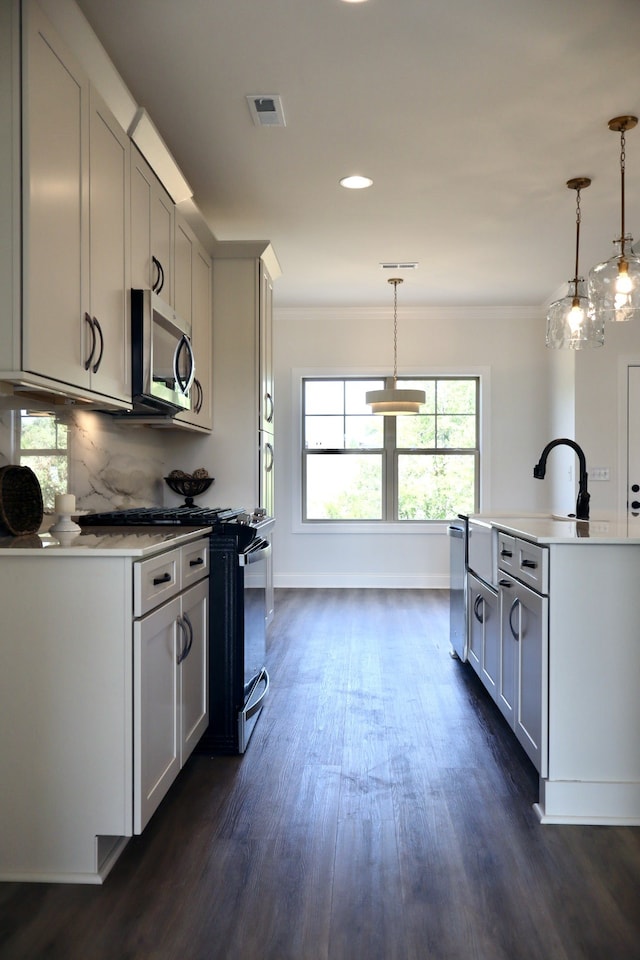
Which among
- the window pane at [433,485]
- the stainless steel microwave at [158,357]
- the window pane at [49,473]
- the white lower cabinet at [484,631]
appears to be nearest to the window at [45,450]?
the window pane at [49,473]

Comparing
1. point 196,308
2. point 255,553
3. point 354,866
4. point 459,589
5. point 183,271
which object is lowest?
point 354,866

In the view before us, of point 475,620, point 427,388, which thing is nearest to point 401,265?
point 427,388

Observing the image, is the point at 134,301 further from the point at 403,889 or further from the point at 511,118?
the point at 403,889

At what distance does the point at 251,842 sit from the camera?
83.0 inches

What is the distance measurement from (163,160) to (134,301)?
70 cm

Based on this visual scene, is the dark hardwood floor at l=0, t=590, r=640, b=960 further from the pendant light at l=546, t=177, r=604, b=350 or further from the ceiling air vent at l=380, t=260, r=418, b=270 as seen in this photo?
the ceiling air vent at l=380, t=260, r=418, b=270

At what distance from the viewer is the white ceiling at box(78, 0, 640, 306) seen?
240 centimetres

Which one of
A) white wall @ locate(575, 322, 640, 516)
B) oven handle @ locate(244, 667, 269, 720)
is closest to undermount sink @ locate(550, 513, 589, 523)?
oven handle @ locate(244, 667, 269, 720)

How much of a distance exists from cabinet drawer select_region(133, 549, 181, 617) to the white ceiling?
70.4 inches

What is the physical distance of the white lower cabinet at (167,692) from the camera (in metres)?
1.93

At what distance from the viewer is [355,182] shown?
375 cm

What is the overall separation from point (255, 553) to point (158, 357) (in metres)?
0.90

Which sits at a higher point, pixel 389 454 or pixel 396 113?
pixel 396 113

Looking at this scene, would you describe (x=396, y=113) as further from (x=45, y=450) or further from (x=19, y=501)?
(x=19, y=501)
